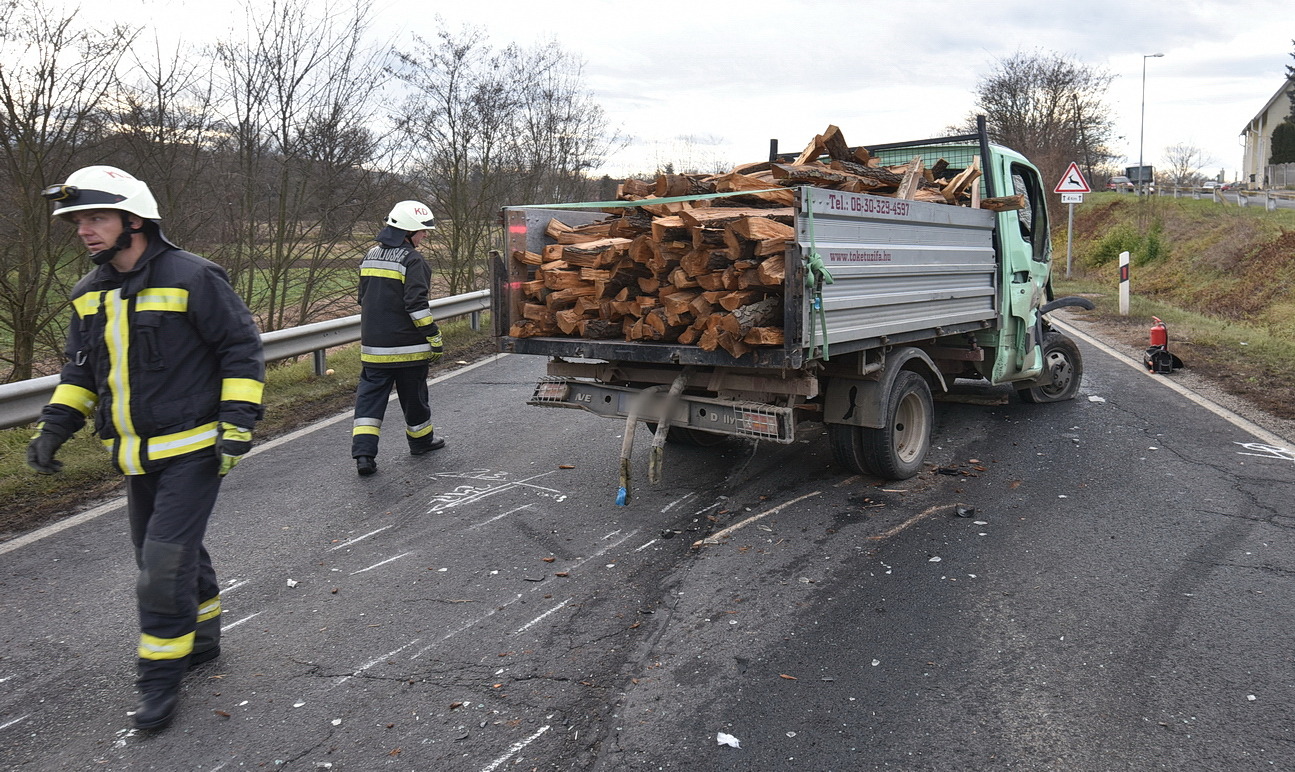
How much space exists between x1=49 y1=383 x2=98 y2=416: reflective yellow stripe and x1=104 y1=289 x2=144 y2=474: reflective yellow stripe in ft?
0.81

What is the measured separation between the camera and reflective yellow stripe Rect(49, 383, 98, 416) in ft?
11.9

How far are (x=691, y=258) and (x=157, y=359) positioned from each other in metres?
2.67

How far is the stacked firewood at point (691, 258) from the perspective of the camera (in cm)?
487

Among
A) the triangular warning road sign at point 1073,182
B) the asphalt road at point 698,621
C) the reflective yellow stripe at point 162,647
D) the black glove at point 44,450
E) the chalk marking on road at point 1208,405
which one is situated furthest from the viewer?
the triangular warning road sign at point 1073,182

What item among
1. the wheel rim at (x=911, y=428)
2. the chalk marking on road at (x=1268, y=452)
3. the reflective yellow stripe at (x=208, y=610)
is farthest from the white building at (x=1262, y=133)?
the reflective yellow stripe at (x=208, y=610)

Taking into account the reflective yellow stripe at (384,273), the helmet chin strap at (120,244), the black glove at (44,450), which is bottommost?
the black glove at (44,450)

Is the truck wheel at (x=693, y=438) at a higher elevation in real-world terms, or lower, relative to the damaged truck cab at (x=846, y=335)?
lower

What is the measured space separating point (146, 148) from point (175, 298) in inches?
272

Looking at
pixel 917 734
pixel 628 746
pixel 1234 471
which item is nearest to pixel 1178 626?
pixel 917 734

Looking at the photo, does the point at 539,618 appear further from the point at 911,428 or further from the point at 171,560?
the point at 911,428

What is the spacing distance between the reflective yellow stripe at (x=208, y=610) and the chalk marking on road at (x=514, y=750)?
5.11 ft

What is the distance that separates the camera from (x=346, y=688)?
346 centimetres

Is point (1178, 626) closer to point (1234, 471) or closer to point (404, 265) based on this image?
point (1234, 471)

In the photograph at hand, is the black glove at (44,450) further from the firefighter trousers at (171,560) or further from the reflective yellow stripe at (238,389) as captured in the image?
the reflective yellow stripe at (238,389)
